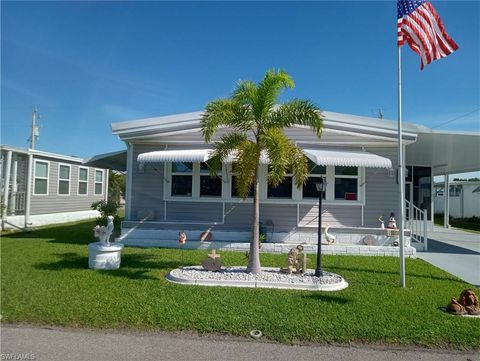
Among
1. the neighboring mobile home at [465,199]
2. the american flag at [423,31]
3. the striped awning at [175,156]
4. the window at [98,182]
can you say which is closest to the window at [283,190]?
the striped awning at [175,156]

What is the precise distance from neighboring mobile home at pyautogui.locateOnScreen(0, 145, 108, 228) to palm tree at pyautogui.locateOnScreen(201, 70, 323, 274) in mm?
10906

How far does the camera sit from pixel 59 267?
7855 millimetres

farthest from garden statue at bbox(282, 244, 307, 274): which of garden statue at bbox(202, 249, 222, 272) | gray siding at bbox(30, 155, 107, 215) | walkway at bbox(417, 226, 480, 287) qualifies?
gray siding at bbox(30, 155, 107, 215)

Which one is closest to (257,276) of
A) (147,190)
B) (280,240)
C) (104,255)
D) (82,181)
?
(104,255)

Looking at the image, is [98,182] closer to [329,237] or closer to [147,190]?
[147,190]

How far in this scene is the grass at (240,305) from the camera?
4766mm

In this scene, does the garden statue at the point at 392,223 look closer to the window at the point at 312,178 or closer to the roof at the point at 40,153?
the window at the point at 312,178

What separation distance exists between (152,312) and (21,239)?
9.07 m

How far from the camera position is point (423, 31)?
6840 mm

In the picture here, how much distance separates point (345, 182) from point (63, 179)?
1474 cm

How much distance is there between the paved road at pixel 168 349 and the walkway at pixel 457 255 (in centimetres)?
444

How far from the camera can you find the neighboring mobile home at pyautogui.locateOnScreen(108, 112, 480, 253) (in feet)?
36.7

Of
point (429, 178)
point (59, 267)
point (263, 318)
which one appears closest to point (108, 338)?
point (263, 318)

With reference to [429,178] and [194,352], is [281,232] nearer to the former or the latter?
[194,352]
